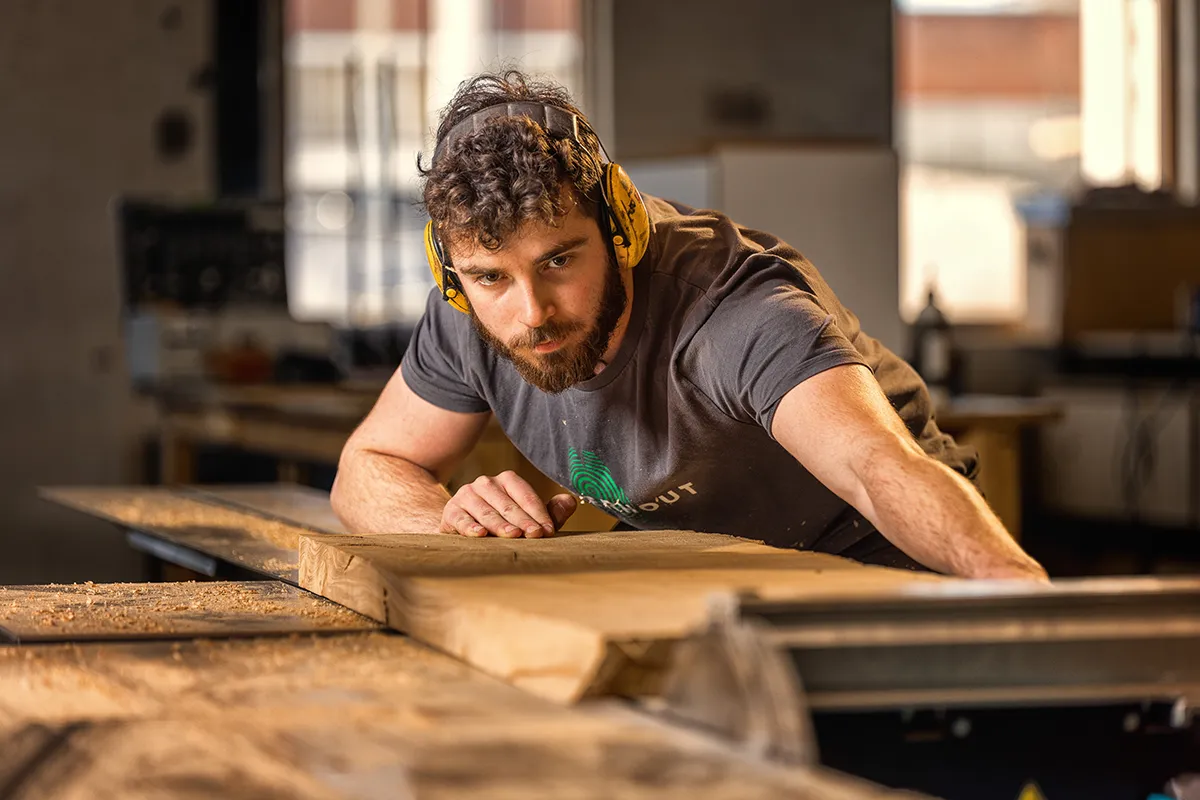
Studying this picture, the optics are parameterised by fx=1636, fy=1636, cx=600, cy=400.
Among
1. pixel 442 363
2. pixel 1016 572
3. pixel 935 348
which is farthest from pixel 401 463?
pixel 935 348

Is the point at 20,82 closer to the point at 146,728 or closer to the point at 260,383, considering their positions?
the point at 260,383

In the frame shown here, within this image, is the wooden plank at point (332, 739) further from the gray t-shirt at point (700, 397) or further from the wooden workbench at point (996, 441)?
the wooden workbench at point (996, 441)

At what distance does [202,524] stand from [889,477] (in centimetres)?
129

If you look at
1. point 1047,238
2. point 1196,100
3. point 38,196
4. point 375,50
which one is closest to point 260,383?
point 38,196

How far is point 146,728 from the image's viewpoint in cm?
114

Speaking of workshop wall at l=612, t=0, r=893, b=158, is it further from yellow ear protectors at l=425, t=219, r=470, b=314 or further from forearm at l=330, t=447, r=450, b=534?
yellow ear protectors at l=425, t=219, r=470, b=314

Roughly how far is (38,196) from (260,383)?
141 cm

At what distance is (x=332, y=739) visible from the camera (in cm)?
111

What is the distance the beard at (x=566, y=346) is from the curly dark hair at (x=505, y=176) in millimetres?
117

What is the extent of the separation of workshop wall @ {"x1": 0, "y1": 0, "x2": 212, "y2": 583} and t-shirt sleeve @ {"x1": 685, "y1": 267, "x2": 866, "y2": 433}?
15.6 feet

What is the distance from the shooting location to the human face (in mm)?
1971

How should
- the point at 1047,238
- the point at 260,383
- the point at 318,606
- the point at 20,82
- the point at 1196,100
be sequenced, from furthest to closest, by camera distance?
the point at 1196,100 < the point at 1047,238 < the point at 20,82 < the point at 260,383 < the point at 318,606

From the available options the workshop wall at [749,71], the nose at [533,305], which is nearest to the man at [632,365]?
the nose at [533,305]

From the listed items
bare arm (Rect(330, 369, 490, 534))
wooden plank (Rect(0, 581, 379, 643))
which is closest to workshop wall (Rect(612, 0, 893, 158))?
bare arm (Rect(330, 369, 490, 534))
